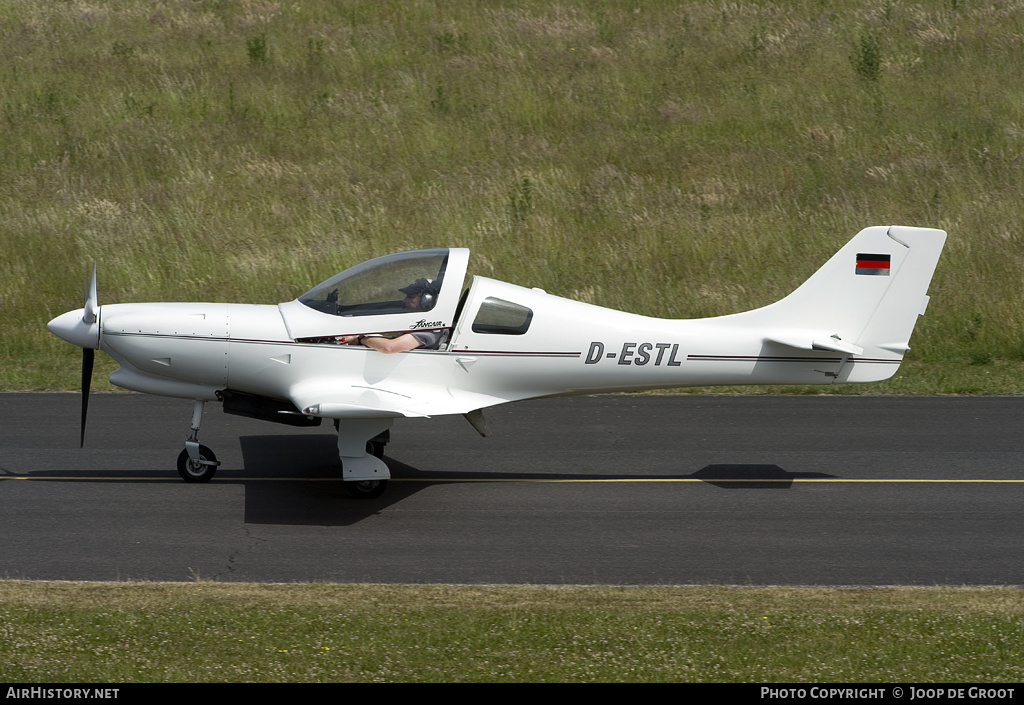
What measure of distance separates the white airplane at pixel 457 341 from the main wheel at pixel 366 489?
1 centimetres

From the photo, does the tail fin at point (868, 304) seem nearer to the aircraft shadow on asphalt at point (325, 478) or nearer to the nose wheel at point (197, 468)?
the aircraft shadow on asphalt at point (325, 478)

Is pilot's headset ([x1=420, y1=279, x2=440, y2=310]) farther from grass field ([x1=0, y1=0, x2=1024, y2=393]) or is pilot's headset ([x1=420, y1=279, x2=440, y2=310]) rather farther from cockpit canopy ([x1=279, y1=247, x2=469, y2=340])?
grass field ([x1=0, y1=0, x2=1024, y2=393])

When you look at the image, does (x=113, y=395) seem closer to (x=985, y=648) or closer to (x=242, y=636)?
(x=242, y=636)

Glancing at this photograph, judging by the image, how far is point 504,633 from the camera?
6836 mm

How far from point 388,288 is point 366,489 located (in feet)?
6.15

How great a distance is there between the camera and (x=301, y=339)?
10008 mm

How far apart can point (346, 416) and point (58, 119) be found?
19602 mm

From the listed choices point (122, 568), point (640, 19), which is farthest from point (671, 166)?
point (122, 568)

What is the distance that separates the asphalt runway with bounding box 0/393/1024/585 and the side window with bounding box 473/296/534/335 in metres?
1.59

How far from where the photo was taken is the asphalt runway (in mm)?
8547

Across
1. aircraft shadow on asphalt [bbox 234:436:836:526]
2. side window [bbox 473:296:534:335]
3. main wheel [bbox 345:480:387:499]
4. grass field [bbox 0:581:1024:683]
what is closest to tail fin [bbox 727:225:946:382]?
aircraft shadow on asphalt [bbox 234:436:836:526]

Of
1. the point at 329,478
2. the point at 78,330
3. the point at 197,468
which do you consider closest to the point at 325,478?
the point at 329,478

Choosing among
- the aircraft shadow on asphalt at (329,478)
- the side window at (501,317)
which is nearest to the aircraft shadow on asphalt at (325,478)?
the aircraft shadow on asphalt at (329,478)

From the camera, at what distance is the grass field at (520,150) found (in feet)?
64.9
